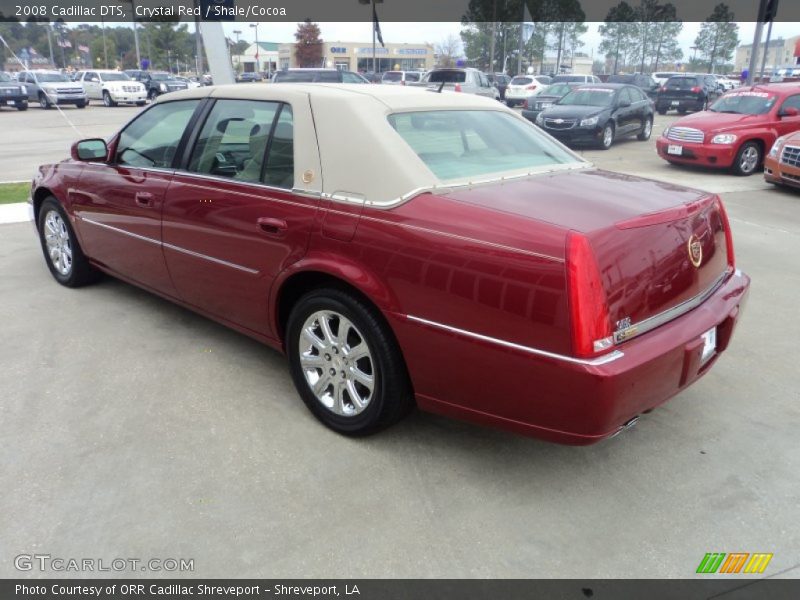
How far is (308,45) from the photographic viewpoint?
75.6 meters

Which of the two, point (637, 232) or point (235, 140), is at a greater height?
point (235, 140)

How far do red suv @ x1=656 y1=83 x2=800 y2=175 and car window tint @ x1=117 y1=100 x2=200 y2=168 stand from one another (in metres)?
10.4

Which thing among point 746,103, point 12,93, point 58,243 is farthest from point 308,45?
point 58,243

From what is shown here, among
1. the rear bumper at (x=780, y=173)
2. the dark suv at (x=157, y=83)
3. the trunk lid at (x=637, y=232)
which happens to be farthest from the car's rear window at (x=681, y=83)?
the trunk lid at (x=637, y=232)

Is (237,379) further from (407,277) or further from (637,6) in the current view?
(637,6)

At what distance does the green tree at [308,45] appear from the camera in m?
75.4

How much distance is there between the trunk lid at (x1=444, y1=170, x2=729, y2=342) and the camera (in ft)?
7.95

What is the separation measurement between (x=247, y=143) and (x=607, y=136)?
13.7 m

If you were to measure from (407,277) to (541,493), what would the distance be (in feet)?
3.66

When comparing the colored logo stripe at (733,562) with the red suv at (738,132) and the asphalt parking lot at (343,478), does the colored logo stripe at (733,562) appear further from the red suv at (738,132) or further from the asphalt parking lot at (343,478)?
the red suv at (738,132)

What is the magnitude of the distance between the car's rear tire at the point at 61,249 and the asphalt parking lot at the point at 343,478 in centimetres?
100

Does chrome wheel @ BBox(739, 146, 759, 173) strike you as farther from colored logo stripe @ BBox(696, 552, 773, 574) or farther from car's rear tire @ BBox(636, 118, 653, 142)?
colored logo stripe @ BBox(696, 552, 773, 574)
